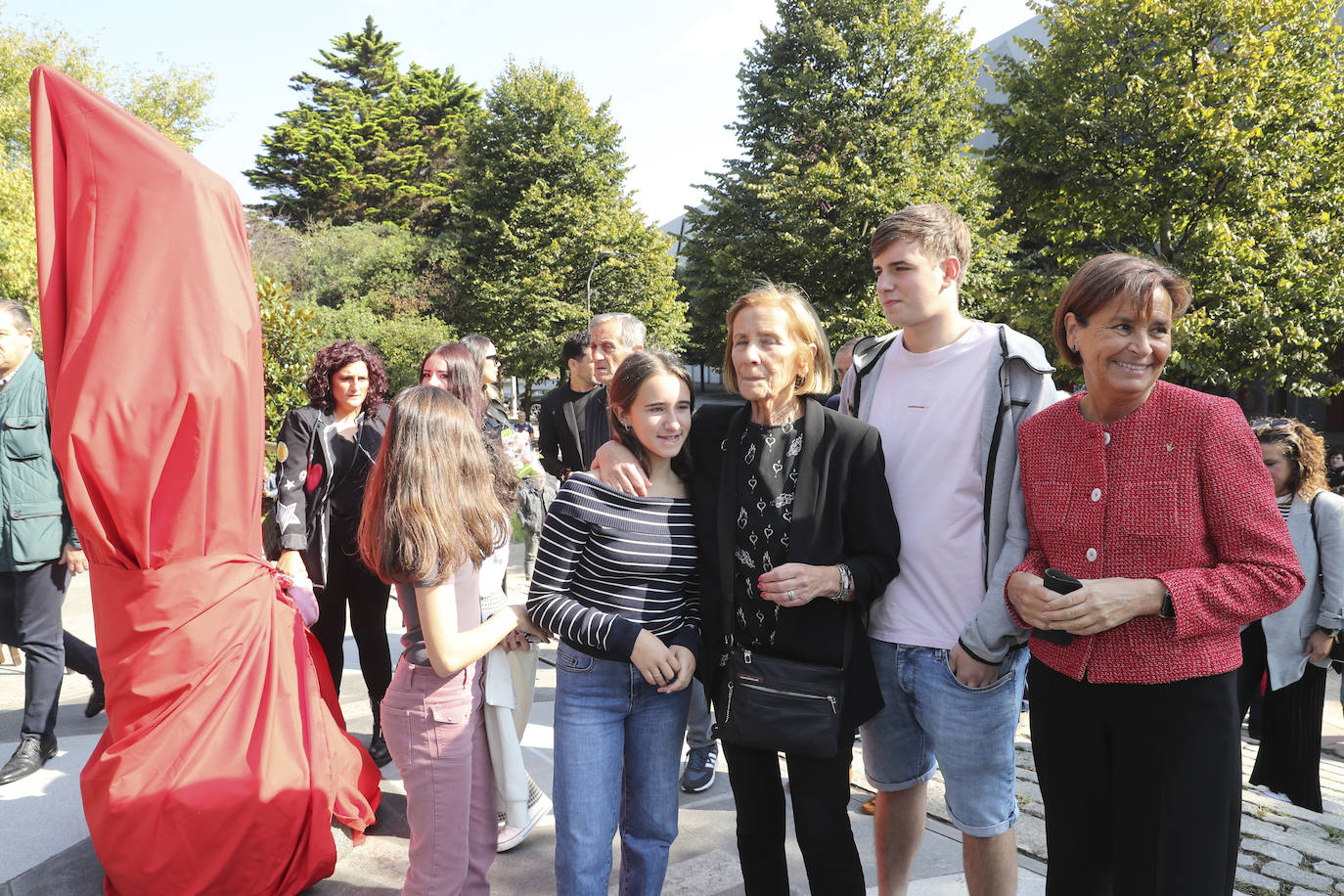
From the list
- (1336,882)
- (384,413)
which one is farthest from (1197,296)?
(384,413)

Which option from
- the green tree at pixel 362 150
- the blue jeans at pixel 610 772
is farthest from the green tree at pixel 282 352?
the green tree at pixel 362 150

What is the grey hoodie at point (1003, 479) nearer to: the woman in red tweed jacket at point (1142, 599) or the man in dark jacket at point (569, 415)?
the woman in red tweed jacket at point (1142, 599)

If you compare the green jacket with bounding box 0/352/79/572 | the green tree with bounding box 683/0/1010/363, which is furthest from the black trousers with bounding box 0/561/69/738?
the green tree with bounding box 683/0/1010/363

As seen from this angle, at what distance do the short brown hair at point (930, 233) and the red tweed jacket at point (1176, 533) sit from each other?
2.24 ft

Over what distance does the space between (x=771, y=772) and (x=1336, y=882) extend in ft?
8.25

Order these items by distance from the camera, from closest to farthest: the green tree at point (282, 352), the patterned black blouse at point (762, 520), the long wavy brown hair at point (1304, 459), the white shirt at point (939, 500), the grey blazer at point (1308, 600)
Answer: the patterned black blouse at point (762, 520) < the white shirt at point (939, 500) < the grey blazer at point (1308, 600) < the long wavy brown hair at point (1304, 459) < the green tree at point (282, 352)

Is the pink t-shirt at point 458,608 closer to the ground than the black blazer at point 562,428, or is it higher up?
closer to the ground

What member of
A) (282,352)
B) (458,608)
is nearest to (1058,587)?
(458,608)

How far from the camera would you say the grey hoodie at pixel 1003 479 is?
86.4 inches

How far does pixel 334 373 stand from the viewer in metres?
4.15

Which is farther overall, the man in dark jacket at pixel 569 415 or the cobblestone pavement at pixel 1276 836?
the man in dark jacket at pixel 569 415

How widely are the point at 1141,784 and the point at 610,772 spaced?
1.32 m

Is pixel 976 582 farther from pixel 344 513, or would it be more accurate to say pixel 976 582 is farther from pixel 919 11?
pixel 919 11

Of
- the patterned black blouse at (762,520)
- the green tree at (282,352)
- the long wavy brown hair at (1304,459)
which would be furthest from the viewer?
the green tree at (282,352)
